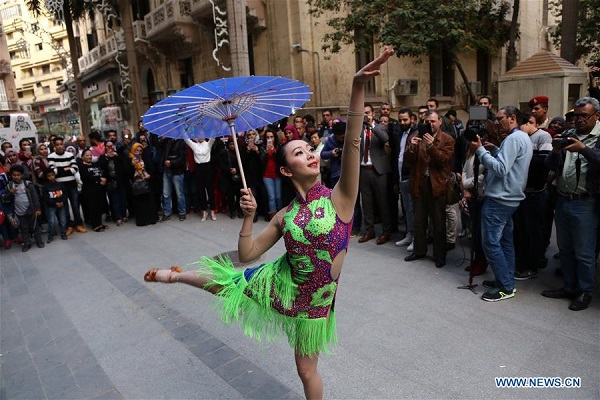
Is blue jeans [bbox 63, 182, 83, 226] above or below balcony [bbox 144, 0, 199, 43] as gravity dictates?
below

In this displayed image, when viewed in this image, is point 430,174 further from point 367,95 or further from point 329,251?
point 367,95

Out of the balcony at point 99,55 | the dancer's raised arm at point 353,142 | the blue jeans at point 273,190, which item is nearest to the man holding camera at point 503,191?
the dancer's raised arm at point 353,142

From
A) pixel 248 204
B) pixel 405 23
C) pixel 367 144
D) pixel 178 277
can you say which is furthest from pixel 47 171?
pixel 405 23

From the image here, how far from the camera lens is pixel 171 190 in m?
9.29

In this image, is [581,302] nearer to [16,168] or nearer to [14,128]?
[16,168]

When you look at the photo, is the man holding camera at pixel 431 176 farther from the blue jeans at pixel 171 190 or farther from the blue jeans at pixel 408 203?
the blue jeans at pixel 171 190

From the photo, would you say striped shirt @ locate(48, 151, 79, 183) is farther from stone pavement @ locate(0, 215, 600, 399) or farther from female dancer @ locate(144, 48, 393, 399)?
female dancer @ locate(144, 48, 393, 399)

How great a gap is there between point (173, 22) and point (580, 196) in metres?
16.0

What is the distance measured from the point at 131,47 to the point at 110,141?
863cm

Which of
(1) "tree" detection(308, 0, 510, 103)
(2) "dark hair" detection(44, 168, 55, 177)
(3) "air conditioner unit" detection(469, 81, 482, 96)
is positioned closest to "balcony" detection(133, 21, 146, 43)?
(1) "tree" detection(308, 0, 510, 103)

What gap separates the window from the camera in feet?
58.2

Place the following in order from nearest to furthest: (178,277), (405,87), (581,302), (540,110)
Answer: (178,277)
(581,302)
(540,110)
(405,87)

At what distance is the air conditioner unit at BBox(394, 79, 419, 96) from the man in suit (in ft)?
32.6

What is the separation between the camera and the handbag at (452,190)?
5.27 meters
